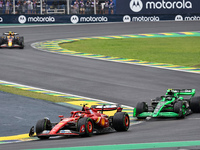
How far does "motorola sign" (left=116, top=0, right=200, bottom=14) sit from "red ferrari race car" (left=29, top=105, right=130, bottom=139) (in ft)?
126

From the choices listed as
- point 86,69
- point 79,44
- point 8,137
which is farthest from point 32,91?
point 79,44

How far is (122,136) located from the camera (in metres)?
12.8

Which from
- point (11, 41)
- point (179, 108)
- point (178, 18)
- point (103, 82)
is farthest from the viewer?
point (178, 18)

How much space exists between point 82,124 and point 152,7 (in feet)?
133

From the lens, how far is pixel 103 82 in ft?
77.8

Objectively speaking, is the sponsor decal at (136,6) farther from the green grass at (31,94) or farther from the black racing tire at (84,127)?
the black racing tire at (84,127)

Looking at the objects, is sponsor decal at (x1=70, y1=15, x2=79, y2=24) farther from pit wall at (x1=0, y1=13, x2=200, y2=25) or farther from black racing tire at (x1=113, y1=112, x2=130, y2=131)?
black racing tire at (x1=113, y1=112, x2=130, y2=131)

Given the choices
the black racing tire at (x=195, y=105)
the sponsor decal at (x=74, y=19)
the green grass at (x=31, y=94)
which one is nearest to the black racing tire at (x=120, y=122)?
the black racing tire at (x=195, y=105)

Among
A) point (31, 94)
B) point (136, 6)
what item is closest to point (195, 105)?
point (31, 94)

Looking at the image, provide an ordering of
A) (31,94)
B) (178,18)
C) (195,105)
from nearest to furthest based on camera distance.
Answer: (195,105)
(31,94)
(178,18)

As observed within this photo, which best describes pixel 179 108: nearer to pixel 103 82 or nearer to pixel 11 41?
pixel 103 82

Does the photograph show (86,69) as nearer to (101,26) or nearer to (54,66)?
(54,66)

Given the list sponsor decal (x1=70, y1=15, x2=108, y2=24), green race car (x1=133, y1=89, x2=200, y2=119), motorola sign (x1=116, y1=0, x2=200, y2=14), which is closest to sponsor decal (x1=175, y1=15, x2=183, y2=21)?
motorola sign (x1=116, y1=0, x2=200, y2=14)

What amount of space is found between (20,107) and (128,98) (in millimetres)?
4461
